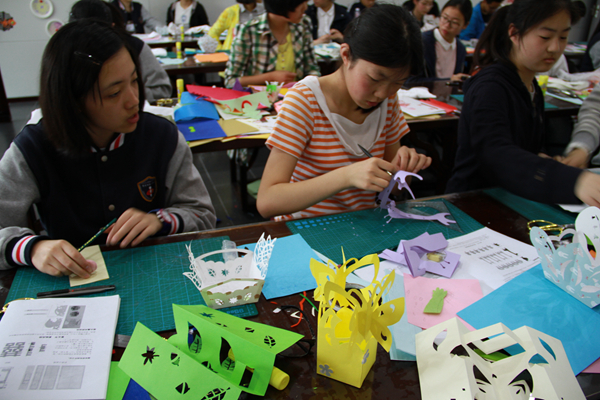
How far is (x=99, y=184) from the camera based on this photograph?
3.87ft

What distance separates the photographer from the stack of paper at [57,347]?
633 mm

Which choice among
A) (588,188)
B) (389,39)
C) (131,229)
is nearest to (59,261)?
(131,229)

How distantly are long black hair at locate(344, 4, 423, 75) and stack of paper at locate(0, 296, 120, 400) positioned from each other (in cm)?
89

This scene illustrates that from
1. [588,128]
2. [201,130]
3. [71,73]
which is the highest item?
[71,73]

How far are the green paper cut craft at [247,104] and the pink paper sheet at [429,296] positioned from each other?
61.8 inches

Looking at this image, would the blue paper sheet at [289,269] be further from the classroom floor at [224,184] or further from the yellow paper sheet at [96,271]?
the classroom floor at [224,184]

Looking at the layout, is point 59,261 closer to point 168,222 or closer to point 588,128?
point 168,222

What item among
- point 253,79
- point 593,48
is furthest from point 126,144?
point 593,48

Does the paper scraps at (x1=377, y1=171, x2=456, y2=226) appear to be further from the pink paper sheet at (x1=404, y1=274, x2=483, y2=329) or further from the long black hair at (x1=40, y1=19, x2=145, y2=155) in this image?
the long black hair at (x1=40, y1=19, x2=145, y2=155)

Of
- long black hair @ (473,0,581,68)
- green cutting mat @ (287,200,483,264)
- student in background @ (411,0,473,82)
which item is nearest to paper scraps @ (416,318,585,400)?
green cutting mat @ (287,200,483,264)

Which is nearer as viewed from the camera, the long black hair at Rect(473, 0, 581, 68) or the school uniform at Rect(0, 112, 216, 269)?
the school uniform at Rect(0, 112, 216, 269)

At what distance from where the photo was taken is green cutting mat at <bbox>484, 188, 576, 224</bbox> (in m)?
1.20

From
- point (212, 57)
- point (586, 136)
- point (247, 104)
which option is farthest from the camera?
point (212, 57)

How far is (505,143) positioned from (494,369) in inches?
35.2
